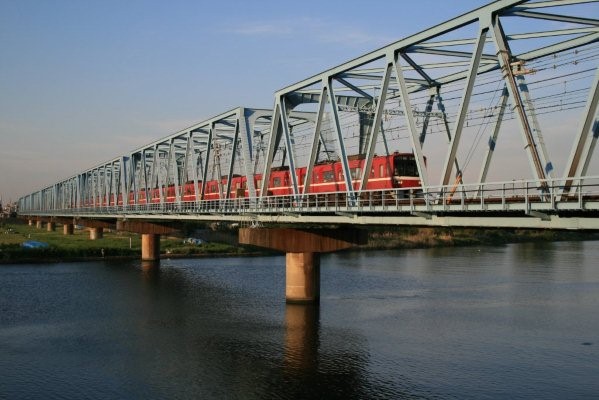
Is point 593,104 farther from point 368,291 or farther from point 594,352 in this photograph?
point 368,291

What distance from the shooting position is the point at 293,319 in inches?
1576

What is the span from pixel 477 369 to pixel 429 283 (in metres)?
29.8

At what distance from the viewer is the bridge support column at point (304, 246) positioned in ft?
147

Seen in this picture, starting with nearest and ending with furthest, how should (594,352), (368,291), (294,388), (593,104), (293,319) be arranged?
(593,104) → (294,388) → (594,352) → (293,319) → (368,291)

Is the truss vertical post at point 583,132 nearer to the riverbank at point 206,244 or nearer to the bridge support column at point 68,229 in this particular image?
the riverbank at point 206,244

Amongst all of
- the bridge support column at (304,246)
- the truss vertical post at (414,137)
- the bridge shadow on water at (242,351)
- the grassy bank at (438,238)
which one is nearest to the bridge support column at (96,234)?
the grassy bank at (438,238)

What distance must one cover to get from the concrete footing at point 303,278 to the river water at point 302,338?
155 cm

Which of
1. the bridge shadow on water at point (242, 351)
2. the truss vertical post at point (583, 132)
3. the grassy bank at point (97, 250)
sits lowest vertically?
the bridge shadow on water at point (242, 351)

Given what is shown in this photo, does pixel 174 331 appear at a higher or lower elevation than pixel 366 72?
lower

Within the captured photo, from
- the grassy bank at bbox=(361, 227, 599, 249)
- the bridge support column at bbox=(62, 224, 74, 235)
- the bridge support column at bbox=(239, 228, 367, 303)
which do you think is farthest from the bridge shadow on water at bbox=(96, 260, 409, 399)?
the bridge support column at bbox=(62, 224, 74, 235)

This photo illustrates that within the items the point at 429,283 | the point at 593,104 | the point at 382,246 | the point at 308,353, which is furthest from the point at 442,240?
the point at 593,104

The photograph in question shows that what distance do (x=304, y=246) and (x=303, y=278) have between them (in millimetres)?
2452

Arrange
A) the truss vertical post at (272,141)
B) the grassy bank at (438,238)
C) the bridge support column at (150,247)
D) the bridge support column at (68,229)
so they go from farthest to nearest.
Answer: the bridge support column at (68,229)
the grassy bank at (438,238)
the bridge support column at (150,247)
the truss vertical post at (272,141)

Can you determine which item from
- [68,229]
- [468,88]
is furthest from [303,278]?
[68,229]
